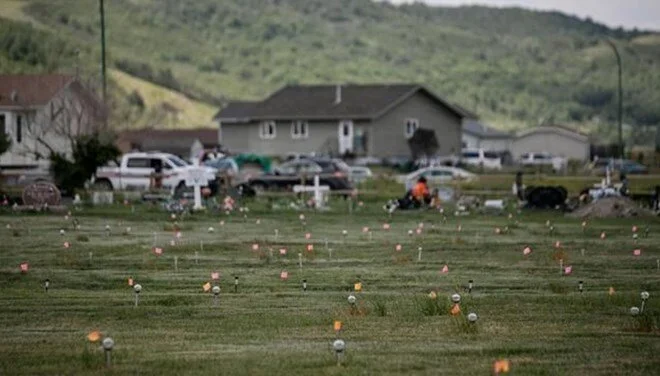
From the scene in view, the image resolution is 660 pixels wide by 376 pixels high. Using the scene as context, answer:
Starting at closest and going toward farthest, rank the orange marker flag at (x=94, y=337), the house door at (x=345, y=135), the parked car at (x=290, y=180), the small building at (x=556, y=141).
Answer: the orange marker flag at (x=94, y=337) → the parked car at (x=290, y=180) → the house door at (x=345, y=135) → the small building at (x=556, y=141)

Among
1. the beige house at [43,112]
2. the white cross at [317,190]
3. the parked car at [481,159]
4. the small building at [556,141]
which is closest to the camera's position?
the white cross at [317,190]

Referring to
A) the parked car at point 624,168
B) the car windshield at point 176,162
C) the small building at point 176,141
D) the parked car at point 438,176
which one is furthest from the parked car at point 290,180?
the small building at point 176,141

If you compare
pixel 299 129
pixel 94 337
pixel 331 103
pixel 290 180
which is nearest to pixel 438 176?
pixel 290 180

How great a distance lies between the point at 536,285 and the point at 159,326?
290 inches

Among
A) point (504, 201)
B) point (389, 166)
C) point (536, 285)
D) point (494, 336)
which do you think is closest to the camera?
point (494, 336)

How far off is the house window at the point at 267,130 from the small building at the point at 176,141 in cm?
329

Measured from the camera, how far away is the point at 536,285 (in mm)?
24953

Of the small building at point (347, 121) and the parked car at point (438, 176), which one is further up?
the small building at point (347, 121)

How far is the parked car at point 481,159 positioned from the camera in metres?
91.1

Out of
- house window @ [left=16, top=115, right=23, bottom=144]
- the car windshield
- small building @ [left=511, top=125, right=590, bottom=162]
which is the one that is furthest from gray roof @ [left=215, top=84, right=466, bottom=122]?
the car windshield

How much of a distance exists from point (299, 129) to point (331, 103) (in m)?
2.53

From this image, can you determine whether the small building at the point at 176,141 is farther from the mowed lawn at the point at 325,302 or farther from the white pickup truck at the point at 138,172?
the mowed lawn at the point at 325,302

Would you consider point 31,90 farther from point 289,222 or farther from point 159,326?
point 159,326

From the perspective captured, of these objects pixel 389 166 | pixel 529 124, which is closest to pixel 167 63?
pixel 529 124
